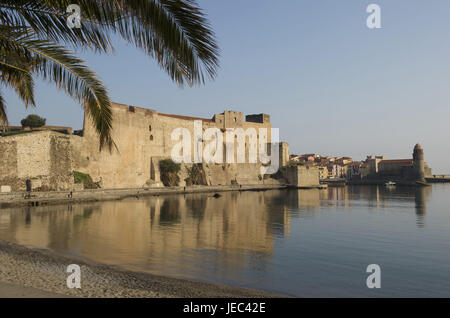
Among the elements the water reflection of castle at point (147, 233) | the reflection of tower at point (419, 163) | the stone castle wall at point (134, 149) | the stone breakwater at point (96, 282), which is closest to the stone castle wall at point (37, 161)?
the stone castle wall at point (134, 149)

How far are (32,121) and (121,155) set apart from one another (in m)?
10.4

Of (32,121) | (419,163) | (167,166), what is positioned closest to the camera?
(32,121)

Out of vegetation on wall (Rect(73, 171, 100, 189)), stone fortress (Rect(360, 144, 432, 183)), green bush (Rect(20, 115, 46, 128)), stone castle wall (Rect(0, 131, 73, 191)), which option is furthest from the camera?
stone fortress (Rect(360, 144, 432, 183))

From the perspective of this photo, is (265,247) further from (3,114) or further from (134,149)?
(134,149)

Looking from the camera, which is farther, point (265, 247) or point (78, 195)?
point (78, 195)

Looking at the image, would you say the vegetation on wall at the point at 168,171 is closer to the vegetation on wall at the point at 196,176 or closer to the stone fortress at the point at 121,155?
the stone fortress at the point at 121,155

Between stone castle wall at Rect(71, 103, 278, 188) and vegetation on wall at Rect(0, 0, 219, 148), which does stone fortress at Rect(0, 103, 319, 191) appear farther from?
vegetation on wall at Rect(0, 0, 219, 148)

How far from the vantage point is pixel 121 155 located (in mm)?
29953

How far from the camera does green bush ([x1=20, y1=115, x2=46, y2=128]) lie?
108 ft

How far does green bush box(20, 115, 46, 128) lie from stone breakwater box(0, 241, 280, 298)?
3006 centimetres

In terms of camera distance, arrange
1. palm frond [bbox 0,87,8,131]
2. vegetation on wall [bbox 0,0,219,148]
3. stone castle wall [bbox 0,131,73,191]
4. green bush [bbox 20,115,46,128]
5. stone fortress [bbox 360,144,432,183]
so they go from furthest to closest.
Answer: stone fortress [bbox 360,144,432,183], green bush [bbox 20,115,46,128], stone castle wall [bbox 0,131,73,191], palm frond [bbox 0,87,8,131], vegetation on wall [bbox 0,0,219,148]

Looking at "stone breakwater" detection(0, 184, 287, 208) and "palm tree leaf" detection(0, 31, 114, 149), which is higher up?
"palm tree leaf" detection(0, 31, 114, 149)

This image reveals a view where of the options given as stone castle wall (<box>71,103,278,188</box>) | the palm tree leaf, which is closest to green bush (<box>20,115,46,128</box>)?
stone castle wall (<box>71,103,278,188</box>)

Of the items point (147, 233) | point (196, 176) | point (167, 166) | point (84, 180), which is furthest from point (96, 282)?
point (196, 176)
